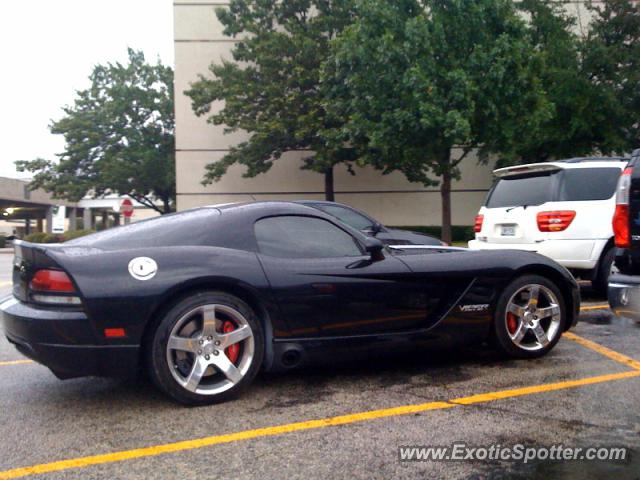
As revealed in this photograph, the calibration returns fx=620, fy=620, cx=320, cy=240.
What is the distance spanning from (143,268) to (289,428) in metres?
1.31

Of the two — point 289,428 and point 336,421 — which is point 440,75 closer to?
point 336,421

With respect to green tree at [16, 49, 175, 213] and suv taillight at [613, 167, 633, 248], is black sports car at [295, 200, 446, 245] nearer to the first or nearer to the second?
suv taillight at [613, 167, 633, 248]

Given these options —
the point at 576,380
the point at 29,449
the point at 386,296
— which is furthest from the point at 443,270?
the point at 29,449

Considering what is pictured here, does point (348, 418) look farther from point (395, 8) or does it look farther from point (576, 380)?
point (395, 8)

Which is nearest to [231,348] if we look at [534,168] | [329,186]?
[534,168]

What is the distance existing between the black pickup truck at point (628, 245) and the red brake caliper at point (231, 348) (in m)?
2.62

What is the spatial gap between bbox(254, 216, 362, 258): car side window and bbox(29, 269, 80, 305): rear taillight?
1.23 metres

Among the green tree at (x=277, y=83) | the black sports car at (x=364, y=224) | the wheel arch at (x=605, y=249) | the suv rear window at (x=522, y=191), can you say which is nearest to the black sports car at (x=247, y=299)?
the wheel arch at (x=605, y=249)

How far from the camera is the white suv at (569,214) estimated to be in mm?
7398

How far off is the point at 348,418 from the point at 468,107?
13.8 m

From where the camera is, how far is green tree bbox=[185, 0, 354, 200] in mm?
21703

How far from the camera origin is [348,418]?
3.67 metres

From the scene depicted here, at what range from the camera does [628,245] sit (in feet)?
14.2

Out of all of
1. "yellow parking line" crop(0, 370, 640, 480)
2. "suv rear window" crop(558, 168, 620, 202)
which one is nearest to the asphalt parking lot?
"yellow parking line" crop(0, 370, 640, 480)
